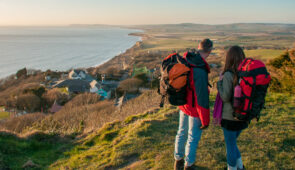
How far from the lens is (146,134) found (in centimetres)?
527

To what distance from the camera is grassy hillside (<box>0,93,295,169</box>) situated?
13.1 feet

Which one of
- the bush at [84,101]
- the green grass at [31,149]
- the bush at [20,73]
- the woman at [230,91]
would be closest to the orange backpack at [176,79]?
the woman at [230,91]

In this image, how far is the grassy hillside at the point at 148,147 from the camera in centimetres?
399

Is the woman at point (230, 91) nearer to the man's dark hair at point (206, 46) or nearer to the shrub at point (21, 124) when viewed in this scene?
the man's dark hair at point (206, 46)

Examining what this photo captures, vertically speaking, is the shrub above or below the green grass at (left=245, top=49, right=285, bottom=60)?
below

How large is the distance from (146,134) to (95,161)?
52.0 inches

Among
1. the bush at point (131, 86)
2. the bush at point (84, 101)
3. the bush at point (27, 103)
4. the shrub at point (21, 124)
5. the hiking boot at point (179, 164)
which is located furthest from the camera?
the bush at point (131, 86)

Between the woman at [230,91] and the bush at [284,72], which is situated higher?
the woman at [230,91]

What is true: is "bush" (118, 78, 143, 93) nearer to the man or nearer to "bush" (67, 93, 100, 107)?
"bush" (67, 93, 100, 107)

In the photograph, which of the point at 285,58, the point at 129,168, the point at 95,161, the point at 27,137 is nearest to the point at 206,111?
the point at 129,168

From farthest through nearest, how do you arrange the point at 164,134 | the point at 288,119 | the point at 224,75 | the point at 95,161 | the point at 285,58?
the point at 285,58 < the point at 288,119 < the point at 164,134 < the point at 95,161 < the point at 224,75

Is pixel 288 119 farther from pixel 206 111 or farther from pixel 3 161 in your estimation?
pixel 3 161

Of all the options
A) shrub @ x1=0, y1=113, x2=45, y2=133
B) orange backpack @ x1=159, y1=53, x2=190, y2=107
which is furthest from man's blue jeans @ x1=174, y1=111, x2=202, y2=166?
shrub @ x1=0, y1=113, x2=45, y2=133

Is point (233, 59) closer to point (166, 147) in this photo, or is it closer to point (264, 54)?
point (166, 147)
